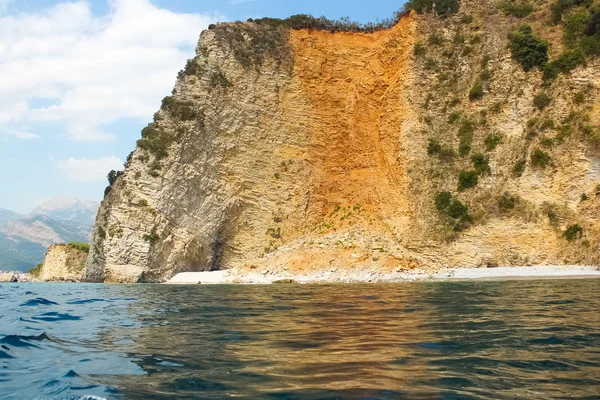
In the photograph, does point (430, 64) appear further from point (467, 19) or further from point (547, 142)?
point (547, 142)

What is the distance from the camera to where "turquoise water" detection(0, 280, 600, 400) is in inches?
205

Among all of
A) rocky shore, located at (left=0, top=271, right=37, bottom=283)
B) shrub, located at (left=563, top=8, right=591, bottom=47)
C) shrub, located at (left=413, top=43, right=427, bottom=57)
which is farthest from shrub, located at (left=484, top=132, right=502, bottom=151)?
rocky shore, located at (left=0, top=271, right=37, bottom=283)

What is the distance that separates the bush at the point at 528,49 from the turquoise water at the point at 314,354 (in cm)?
2959

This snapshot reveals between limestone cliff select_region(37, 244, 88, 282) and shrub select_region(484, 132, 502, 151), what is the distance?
4140 centimetres

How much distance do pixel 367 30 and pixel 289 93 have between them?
414 inches

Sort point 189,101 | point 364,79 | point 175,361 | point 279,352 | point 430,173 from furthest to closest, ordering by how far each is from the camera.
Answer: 1. point 364,79
2. point 189,101
3. point 430,173
4. point 279,352
5. point 175,361

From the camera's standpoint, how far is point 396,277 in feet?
98.2

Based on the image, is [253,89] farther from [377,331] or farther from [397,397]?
[397,397]

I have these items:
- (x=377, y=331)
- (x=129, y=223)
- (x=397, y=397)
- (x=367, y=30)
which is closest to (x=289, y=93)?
(x=367, y=30)

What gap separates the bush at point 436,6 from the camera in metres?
42.8

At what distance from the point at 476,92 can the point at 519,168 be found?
7.64m

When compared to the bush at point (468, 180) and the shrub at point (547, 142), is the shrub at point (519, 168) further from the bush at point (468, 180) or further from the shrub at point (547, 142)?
the bush at point (468, 180)

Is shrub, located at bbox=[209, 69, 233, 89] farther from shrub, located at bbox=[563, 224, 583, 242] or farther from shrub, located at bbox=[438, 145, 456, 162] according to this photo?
shrub, located at bbox=[563, 224, 583, 242]

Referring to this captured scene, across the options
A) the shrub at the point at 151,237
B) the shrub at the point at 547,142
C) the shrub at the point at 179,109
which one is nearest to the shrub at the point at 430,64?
the shrub at the point at 547,142
